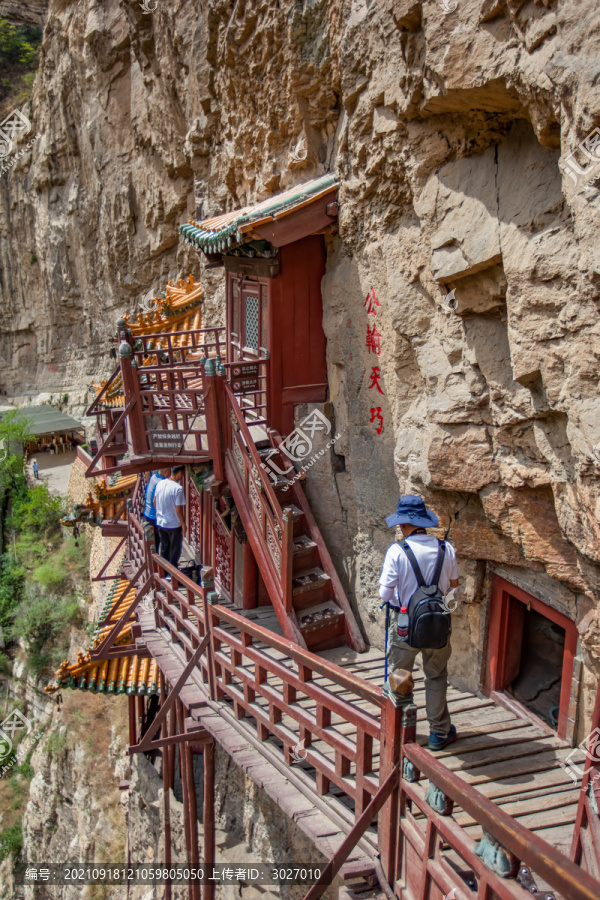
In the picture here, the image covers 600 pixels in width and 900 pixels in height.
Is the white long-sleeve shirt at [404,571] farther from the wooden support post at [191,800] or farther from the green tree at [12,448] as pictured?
the green tree at [12,448]

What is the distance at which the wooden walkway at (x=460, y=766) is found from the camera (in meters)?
3.95

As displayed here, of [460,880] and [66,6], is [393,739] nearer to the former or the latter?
[460,880]

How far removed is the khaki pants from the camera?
4.33 meters

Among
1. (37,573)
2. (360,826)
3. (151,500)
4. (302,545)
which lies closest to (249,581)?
(302,545)

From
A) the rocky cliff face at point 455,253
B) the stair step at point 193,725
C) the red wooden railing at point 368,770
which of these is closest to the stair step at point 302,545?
the rocky cliff face at point 455,253

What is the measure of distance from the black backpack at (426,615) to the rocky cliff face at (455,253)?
3.15ft

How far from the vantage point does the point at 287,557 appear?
20.8 ft

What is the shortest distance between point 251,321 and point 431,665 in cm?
568

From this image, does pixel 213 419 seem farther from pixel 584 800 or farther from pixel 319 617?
pixel 584 800

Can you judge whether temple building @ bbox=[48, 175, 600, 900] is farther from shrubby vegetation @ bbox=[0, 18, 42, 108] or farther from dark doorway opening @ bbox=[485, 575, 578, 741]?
shrubby vegetation @ bbox=[0, 18, 42, 108]

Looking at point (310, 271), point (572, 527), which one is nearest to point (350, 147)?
point (310, 271)

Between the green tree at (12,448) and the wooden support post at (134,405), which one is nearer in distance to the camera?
the wooden support post at (134,405)

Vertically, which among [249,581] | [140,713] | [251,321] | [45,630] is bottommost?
[45,630]

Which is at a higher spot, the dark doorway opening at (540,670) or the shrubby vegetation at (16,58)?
the shrubby vegetation at (16,58)
